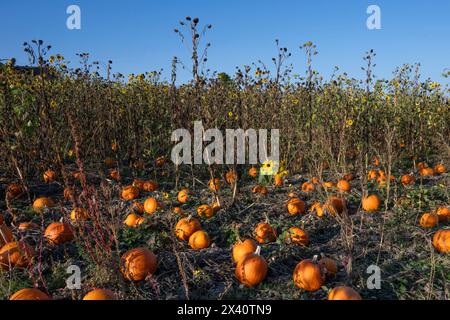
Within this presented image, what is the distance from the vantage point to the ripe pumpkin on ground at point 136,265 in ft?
8.97

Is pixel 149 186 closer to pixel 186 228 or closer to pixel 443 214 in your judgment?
pixel 186 228

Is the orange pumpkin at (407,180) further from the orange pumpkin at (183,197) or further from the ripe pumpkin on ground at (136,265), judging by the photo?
the ripe pumpkin on ground at (136,265)

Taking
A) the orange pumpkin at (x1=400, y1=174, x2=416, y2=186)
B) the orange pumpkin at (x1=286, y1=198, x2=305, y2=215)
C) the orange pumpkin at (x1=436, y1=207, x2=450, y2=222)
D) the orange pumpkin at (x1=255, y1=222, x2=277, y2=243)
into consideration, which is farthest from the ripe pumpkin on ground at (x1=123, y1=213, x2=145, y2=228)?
the orange pumpkin at (x1=400, y1=174, x2=416, y2=186)

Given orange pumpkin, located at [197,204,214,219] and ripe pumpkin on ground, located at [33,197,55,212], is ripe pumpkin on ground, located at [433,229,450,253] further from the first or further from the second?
ripe pumpkin on ground, located at [33,197,55,212]

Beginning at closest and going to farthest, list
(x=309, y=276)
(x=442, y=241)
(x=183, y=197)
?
(x=309, y=276), (x=442, y=241), (x=183, y=197)

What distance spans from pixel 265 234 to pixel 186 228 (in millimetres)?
680

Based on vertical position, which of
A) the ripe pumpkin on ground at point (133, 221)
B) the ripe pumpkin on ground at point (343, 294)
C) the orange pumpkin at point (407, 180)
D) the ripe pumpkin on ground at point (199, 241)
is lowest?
the ripe pumpkin on ground at point (343, 294)

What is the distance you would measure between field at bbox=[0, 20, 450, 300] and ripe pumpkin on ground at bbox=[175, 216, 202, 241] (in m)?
0.01

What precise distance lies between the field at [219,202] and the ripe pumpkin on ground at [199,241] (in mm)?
12

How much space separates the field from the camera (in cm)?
274

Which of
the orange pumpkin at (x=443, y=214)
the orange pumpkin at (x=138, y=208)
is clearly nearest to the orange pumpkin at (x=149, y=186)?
the orange pumpkin at (x=138, y=208)

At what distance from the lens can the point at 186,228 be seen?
3.52m

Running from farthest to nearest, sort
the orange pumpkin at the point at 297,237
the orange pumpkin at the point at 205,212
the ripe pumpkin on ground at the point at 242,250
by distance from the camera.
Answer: the orange pumpkin at the point at 205,212, the orange pumpkin at the point at 297,237, the ripe pumpkin on ground at the point at 242,250

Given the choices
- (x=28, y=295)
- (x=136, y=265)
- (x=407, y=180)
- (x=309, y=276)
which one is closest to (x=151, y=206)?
(x=136, y=265)
